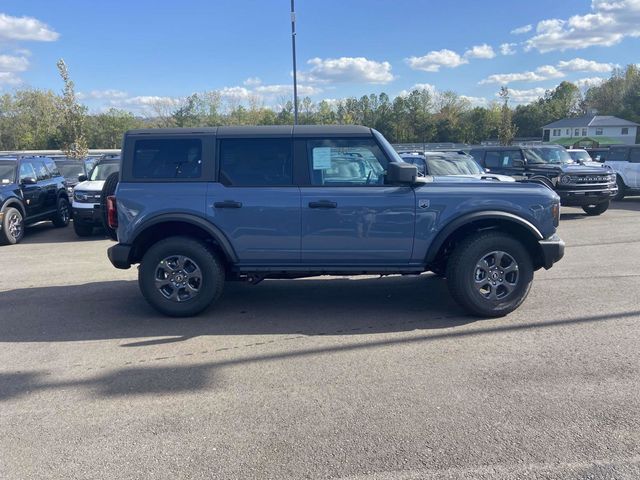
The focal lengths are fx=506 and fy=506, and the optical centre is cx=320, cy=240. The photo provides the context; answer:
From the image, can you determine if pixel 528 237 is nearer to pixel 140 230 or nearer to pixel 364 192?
pixel 364 192

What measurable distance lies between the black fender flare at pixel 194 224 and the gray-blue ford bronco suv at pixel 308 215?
0.03 feet

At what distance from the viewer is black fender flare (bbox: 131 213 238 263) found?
17.3 ft

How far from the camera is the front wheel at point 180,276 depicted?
538 cm

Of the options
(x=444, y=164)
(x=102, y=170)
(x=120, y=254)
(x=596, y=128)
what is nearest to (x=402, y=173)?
(x=120, y=254)

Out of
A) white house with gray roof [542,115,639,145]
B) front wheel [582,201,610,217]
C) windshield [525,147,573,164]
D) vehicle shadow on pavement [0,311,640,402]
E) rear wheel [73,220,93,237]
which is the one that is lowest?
vehicle shadow on pavement [0,311,640,402]

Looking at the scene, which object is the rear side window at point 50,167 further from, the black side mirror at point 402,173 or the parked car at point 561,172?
the parked car at point 561,172

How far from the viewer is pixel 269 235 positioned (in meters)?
5.32

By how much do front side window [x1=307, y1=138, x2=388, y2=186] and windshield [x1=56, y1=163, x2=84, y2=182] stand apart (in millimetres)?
13919

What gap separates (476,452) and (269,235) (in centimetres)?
305

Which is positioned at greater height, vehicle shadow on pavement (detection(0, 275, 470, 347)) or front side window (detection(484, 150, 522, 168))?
front side window (detection(484, 150, 522, 168))

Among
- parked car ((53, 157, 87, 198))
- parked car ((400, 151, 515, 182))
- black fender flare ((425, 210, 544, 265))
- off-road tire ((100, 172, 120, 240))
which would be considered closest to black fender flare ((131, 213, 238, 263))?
off-road tire ((100, 172, 120, 240))

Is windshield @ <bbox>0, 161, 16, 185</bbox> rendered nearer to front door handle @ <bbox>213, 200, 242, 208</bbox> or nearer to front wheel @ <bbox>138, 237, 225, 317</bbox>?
front wheel @ <bbox>138, 237, 225, 317</bbox>

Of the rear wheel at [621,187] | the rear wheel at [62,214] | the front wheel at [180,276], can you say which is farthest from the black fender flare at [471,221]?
the rear wheel at [621,187]

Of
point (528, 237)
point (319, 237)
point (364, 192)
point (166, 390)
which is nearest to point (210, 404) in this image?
point (166, 390)
